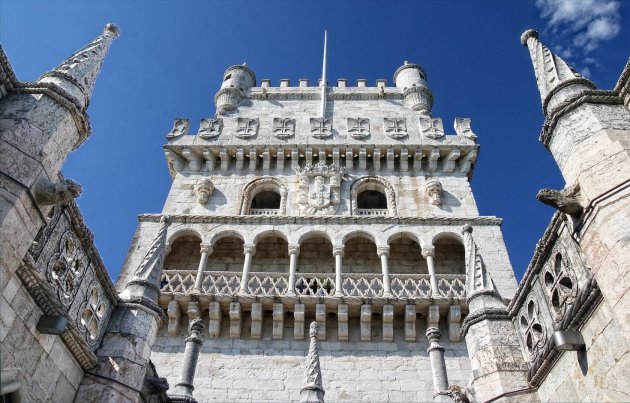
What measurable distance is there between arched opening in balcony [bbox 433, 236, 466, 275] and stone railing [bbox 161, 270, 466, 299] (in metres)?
1.38

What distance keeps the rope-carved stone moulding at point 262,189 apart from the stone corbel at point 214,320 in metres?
4.47

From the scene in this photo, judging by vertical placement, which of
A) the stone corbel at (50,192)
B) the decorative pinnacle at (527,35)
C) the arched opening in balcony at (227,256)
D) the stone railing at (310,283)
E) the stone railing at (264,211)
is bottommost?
the stone corbel at (50,192)

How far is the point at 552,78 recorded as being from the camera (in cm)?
732

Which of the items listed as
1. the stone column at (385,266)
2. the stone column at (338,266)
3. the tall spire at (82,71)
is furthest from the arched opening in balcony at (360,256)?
the tall spire at (82,71)

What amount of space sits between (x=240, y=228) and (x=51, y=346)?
37.3ft

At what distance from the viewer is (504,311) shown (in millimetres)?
8312

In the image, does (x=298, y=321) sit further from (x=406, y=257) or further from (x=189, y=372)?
(x=406, y=257)

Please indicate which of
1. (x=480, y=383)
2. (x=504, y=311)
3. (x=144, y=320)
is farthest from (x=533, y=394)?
(x=144, y=320)

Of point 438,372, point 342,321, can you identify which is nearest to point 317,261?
point 342,321

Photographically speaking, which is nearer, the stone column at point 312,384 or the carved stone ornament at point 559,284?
the carved stone ornament at point 559,284

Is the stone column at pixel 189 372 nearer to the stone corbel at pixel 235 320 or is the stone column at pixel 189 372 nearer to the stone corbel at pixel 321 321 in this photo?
the stone corbel at pixel 235 320

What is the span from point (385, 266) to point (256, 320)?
4436mm

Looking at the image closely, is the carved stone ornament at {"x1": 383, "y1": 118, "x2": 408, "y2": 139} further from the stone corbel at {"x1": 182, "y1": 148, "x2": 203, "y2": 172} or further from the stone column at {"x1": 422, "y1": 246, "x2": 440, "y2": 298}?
the stone corbel at {"x1": 182, "y1": 148, "x2": 203, "y2": 172}

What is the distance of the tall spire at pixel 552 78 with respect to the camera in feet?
22.6
